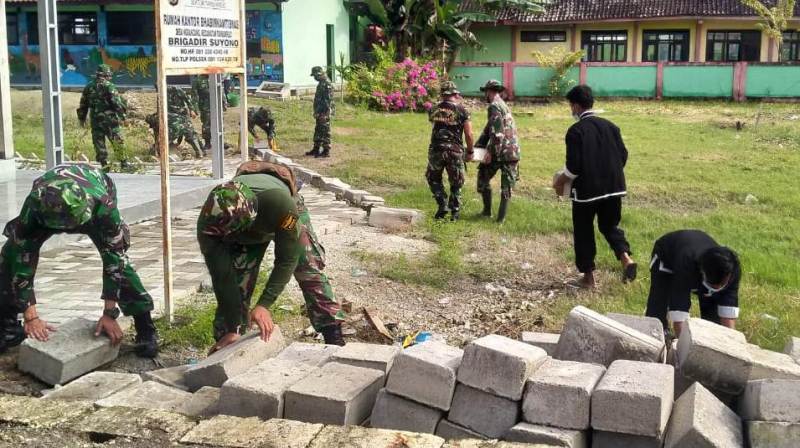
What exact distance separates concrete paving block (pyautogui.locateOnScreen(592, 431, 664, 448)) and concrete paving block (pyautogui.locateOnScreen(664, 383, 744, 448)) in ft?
0.22

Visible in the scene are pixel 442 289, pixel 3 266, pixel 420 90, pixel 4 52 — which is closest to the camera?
pixel 3 266

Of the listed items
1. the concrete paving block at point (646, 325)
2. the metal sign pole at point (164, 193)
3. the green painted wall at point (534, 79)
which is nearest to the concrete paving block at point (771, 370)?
the concrete paving block at point (646, 325)

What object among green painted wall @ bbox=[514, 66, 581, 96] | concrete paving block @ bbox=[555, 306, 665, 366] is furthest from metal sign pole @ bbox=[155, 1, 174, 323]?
green painted wall @ bbox=[514, 66, 581, 96]

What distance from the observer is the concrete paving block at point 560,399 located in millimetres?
3643

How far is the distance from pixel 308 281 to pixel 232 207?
120 centimetres

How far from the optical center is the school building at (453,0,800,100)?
2781 centimetres

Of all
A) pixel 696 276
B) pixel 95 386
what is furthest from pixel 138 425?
pixel 696 276

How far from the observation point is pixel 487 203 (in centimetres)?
1023

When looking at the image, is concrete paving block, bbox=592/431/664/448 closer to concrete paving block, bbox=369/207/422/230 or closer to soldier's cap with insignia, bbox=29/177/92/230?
soldier's cap with insignia, bbox=29/177/92/230

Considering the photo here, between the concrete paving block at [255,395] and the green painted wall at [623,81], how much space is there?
25.7m

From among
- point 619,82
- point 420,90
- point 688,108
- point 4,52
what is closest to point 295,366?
point 4,52

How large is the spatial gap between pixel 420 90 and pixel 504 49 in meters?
10.6

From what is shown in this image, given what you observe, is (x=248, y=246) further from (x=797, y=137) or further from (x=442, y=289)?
(x=797, y=137)

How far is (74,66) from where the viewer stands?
28875 millimetres
